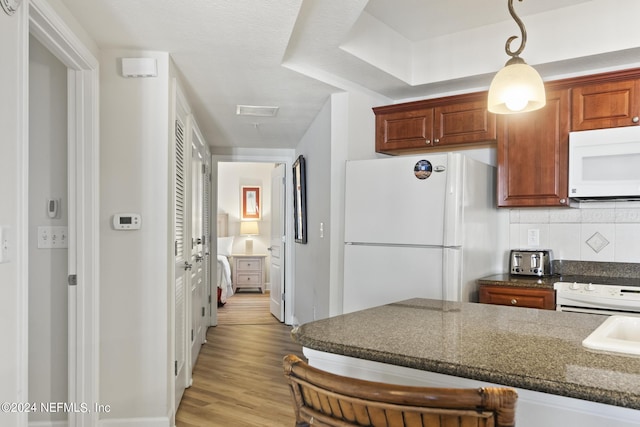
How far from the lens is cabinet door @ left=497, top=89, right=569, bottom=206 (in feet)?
9.82

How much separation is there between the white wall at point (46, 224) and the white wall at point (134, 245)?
7.6 inches

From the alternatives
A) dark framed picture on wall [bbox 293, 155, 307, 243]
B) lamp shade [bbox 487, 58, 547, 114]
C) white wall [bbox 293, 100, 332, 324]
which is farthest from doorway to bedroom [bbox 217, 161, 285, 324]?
lamp shade [bbox 487, 58, 547, 114]

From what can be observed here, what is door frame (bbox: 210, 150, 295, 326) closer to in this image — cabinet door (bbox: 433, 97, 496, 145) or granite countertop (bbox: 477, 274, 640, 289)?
cabinet door (bbox: 433, 97, 496, 145)

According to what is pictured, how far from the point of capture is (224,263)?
301 inches

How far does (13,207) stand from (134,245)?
106cm

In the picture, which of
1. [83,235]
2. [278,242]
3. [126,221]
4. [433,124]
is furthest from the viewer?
[278,242]

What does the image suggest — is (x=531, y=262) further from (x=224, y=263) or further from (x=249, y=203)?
(x=249, y=203)

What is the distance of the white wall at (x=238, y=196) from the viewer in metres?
8.78

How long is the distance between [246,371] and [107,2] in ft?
9.56

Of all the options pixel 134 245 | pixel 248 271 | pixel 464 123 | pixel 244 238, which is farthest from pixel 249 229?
pixel 134 245

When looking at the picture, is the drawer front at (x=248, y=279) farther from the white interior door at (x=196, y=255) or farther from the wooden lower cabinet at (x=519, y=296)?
the wooden lower cabinet at (x=519, y=296)

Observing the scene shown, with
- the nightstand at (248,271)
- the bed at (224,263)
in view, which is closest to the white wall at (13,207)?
the bed at (224,263)

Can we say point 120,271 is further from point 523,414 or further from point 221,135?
point 221,135

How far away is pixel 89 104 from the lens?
8.14 feet
